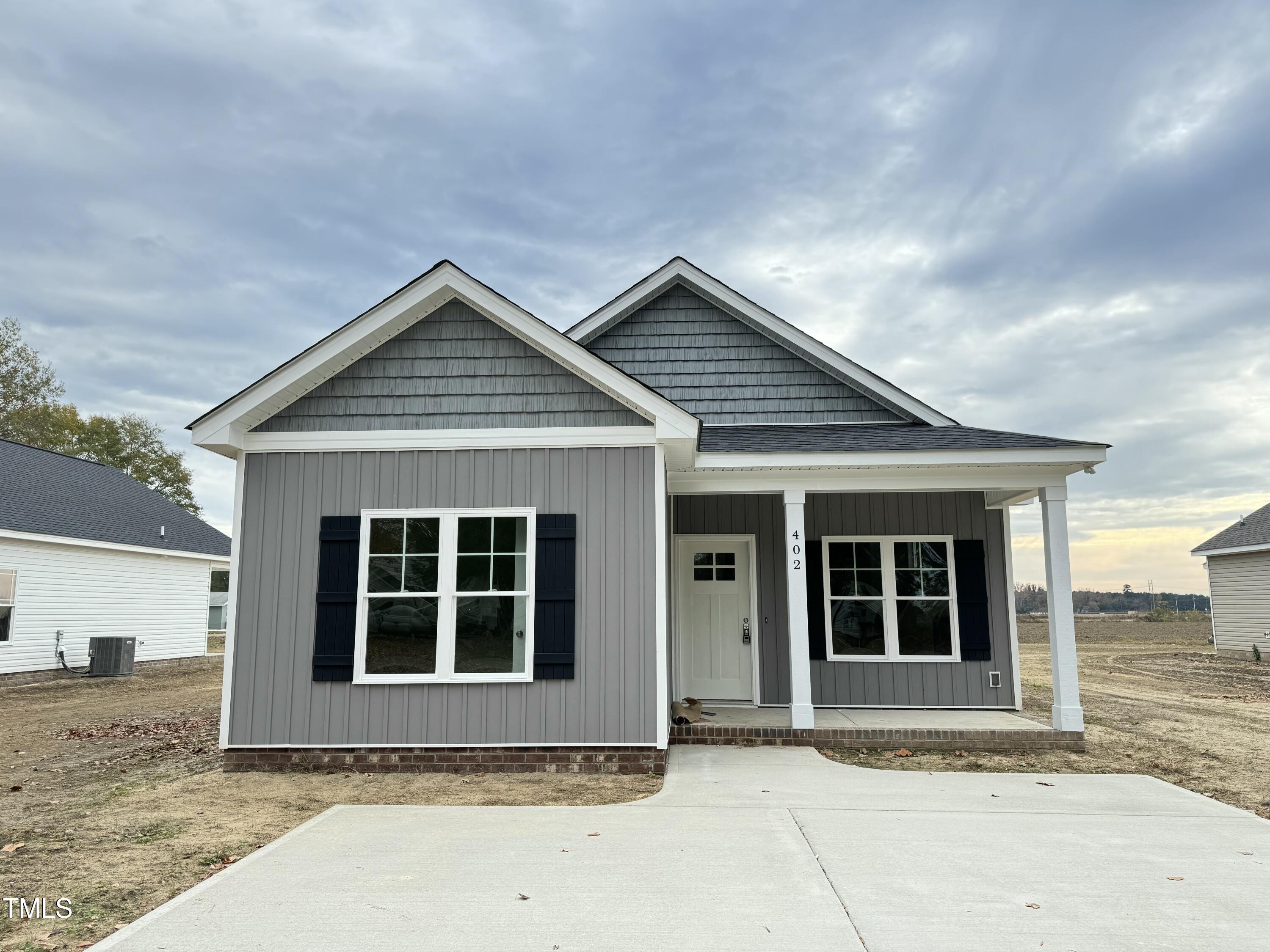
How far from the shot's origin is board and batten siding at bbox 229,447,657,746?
266 inches

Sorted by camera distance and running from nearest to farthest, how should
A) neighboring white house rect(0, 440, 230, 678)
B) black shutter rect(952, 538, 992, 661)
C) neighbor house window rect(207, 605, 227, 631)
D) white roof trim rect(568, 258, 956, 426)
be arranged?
black shutter rect(952, 538, 992, 661) < white roof trim rect(568, 258, 956, 426) < neighboring white house rect(0, 440, 230, 678) < neighbor house window rect(207, 605, 227, 631)

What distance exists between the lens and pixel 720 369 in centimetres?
1068

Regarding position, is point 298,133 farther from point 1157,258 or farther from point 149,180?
point 1157,258

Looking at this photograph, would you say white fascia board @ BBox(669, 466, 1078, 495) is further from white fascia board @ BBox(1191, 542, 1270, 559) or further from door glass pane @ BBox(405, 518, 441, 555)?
white fascia board @ BBox(1191, 542, 1270, 559)

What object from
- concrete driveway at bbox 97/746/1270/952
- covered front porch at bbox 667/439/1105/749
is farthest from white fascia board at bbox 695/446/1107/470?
concrete driveway at bbox 97/746/1270/952

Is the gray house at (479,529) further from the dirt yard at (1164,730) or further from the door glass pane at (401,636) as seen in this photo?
the dirt yard at (1164,730)

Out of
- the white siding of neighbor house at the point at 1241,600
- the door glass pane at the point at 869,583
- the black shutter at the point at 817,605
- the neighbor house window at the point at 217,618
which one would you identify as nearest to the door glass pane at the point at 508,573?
the black shutter at the point at 817,605

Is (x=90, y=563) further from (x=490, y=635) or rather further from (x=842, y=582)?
(x=842, y=582)

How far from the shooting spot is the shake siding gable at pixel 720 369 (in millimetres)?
10414

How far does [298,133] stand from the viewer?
46.9 ft

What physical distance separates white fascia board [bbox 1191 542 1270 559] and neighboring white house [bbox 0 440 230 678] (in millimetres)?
26654

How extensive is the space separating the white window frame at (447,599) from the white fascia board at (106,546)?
39.7 ft

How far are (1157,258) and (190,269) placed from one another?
21758 mm

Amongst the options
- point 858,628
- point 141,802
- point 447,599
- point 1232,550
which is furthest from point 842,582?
point 1232,550
